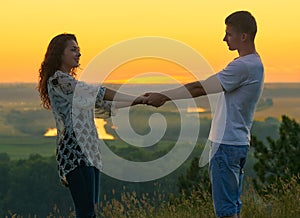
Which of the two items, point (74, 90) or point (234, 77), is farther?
point (74, 90)

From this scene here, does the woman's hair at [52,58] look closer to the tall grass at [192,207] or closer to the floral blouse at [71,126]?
the floral blouse at [71,126]

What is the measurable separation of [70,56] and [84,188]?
0.94 metres

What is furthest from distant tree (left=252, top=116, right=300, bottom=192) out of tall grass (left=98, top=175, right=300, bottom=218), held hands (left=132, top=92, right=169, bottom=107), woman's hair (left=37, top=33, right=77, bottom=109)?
woman's hair (left=37, top=33, right=77, bottom=109)

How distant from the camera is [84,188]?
16.3 feet

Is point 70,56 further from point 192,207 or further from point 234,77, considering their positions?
point 192,207

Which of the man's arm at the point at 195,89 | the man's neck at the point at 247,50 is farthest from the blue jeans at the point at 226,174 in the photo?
the man's neck at the point at 247,50

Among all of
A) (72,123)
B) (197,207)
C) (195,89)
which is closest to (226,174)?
(195,89)

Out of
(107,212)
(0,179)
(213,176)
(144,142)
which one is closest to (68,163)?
(213,176)

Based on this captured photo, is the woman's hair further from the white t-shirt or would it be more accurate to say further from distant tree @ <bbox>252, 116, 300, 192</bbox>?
distant tree @ <bbox>252, 116, 300, 192</bbox>

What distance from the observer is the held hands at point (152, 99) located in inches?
234

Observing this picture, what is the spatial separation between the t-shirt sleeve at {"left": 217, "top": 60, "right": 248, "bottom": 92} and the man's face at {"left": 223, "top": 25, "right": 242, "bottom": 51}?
0.47ft

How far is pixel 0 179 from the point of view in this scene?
56469mm

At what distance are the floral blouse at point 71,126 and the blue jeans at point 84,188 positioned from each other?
44 millimetres

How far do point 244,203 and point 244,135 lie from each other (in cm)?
249
